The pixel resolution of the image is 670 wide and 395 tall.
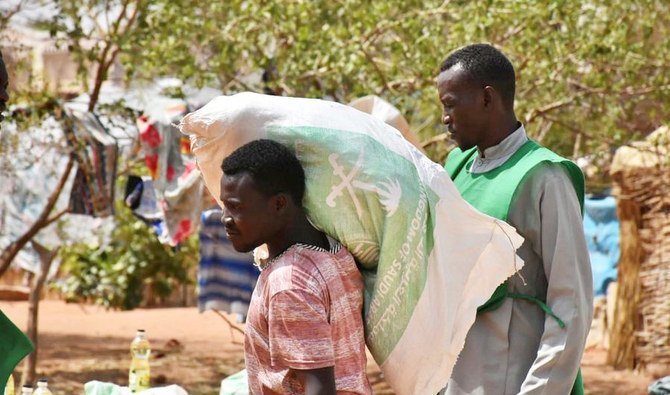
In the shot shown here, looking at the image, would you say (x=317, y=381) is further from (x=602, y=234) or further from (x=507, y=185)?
A: (x=602, y=234)

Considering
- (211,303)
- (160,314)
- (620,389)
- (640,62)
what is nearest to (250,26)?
(211,303)

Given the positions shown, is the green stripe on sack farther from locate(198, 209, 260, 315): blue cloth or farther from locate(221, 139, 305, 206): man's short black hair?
locate(198, 209, 260, 315): blue cloth

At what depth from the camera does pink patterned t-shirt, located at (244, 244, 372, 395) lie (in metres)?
2.34

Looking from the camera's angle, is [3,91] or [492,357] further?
[492,357]

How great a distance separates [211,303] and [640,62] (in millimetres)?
3511

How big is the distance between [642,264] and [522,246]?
7852mm

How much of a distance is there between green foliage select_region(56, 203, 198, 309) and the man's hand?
46.7 ft

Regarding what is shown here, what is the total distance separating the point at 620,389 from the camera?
33.1 feet

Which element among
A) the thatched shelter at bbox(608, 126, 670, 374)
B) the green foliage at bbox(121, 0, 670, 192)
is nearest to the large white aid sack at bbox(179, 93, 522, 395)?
the green foliage at bbox(121, 0, 670, 192)

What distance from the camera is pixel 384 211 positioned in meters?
2.49

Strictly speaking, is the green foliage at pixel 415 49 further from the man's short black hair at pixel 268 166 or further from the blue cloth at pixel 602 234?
the man's short black hair at pixel 268 166

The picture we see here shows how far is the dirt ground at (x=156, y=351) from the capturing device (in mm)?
10492

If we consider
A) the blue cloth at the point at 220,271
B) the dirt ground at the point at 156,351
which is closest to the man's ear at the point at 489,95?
the blue cloth at the point at 220,271

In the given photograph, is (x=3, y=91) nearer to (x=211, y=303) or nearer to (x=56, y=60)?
(x=211, y=303)
